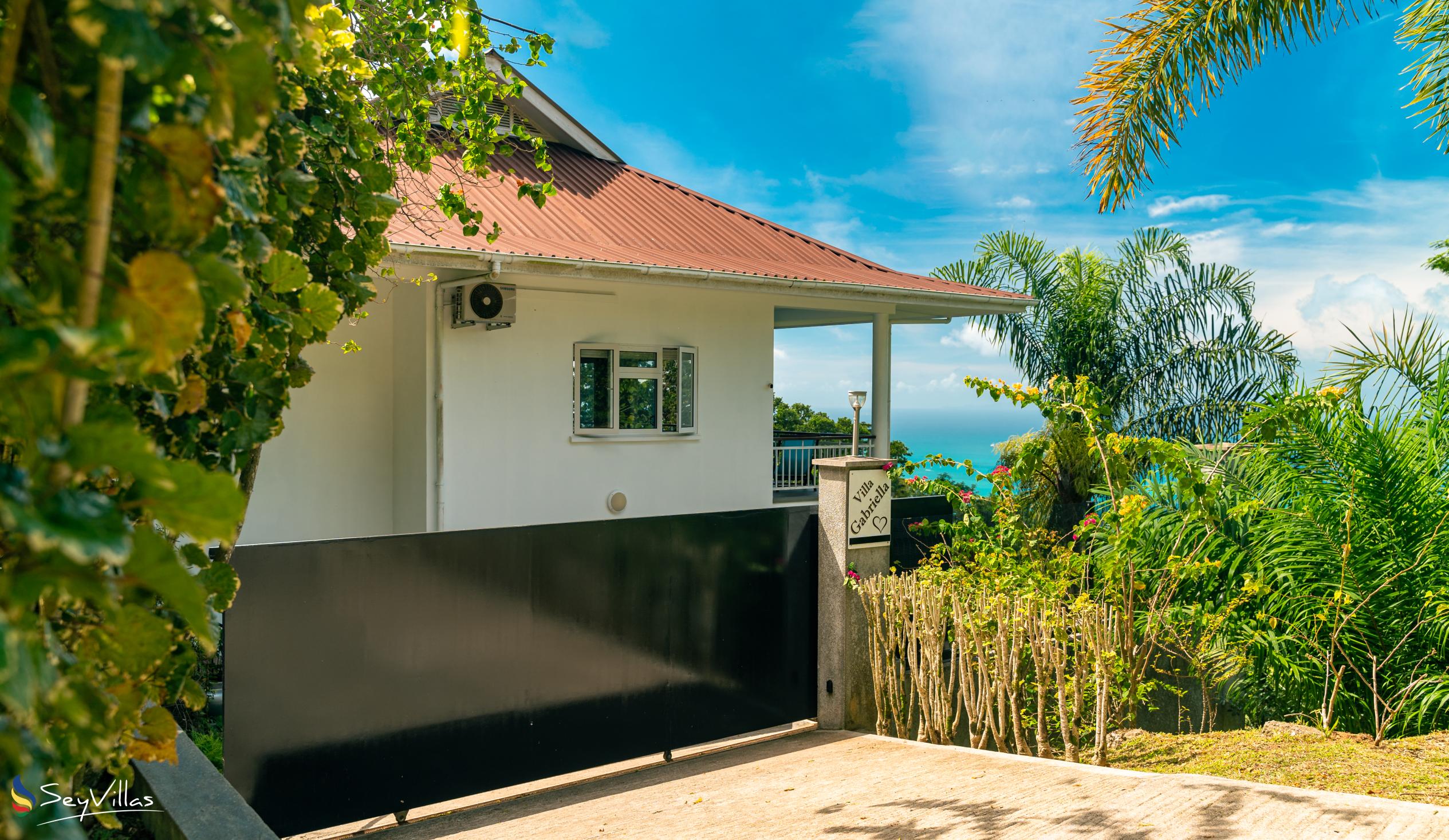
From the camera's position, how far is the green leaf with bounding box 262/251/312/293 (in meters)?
1.67

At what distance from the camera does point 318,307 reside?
73.7 inches

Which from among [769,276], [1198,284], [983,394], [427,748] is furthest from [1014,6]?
[427,748]

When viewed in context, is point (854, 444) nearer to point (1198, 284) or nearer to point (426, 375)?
point (426, 375)

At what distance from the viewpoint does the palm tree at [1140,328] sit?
2000cm

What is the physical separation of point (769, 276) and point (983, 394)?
14.2 ft

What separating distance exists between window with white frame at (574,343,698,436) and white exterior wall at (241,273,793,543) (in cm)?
12

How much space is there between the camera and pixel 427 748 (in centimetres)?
522

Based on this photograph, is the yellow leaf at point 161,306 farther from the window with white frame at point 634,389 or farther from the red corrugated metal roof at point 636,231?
the window with white frame at point 634,389

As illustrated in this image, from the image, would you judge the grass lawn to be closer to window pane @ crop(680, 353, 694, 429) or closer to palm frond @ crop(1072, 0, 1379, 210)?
palm frond @ crop(1072, 0, 1379, 210)

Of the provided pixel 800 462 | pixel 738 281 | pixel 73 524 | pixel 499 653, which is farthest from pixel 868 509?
pixel 800 462

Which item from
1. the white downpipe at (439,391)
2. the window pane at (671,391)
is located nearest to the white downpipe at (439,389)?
the white downpipe at (439,391)

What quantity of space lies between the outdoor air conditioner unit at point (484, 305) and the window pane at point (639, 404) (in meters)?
1.90

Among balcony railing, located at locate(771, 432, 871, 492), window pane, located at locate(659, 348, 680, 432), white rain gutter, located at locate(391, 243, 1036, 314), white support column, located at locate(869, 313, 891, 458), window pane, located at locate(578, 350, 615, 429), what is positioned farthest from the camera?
balcony railing, located at locate(771, 432, 871, 492)

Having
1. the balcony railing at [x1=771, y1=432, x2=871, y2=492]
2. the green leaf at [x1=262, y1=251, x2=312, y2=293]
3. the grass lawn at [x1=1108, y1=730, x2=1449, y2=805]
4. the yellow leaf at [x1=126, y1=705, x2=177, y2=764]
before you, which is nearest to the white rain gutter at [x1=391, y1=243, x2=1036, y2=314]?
the balcony railing at [x1=771, y1=432, x2=871, y2=492]
